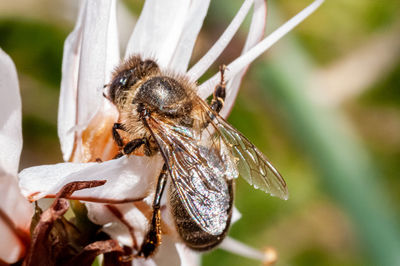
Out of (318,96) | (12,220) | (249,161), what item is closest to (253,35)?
(249,161)

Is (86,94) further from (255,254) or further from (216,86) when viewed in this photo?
(255,254)

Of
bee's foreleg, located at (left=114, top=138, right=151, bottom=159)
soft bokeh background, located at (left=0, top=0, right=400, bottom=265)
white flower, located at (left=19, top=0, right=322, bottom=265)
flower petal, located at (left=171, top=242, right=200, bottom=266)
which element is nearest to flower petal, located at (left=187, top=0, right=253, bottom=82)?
white flower, located at (left=19, top=0, right=322, bottom=265)

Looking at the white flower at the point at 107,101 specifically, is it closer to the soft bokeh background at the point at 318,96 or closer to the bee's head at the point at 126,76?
the bee's head at the point at 126,76

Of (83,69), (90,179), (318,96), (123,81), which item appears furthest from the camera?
(318,96)

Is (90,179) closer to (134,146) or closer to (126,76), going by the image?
(134,146)

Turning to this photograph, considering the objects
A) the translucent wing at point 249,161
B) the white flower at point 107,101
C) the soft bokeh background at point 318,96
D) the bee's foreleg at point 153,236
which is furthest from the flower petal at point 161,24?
the soft bokeh background at point 318,96

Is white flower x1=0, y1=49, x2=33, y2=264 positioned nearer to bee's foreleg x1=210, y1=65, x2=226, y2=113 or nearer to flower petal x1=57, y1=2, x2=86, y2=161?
flower petal x1=57, y1=2, x2=86, y2=161
